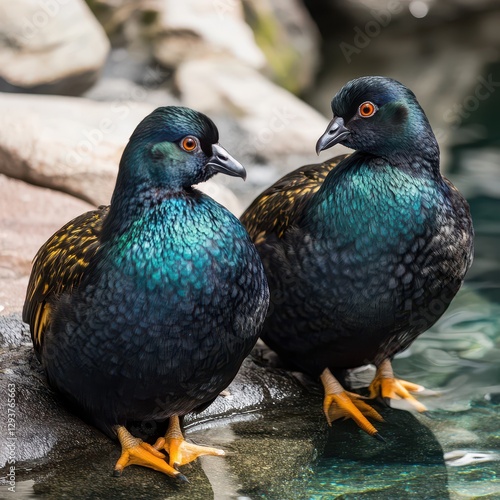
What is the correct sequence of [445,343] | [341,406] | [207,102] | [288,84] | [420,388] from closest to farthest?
[341,406] < [420,388] < [445,343] < [207,102] < [288,84]

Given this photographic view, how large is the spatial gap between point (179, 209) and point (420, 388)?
2304 mm

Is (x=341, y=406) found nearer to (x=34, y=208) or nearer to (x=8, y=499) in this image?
(x=8, y=499)

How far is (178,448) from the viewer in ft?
17.5

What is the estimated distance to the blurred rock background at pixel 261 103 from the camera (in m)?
6.26

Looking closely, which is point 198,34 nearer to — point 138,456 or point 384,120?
point 384,120

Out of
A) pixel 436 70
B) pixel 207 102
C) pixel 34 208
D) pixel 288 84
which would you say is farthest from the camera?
pixel 436 70

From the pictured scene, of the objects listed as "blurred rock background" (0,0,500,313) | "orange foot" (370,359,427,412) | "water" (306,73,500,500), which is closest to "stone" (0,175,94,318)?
"blurred rock background" (0,0,500,313)

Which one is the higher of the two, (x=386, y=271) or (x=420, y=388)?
(x=386, y=271)

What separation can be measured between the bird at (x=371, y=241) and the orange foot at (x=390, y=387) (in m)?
0.41

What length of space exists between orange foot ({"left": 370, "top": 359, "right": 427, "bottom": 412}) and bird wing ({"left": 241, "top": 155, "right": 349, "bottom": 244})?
1114 millimetres

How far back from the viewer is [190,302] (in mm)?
4797

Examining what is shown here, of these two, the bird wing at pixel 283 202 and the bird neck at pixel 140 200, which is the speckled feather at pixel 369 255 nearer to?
the bird wing at pixel 283 202

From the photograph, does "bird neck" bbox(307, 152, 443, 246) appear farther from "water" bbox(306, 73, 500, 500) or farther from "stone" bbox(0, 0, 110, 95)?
"stone" bbox(0, 0, 110, 95)

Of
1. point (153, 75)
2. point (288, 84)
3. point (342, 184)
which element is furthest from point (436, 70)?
point (342, 184)
